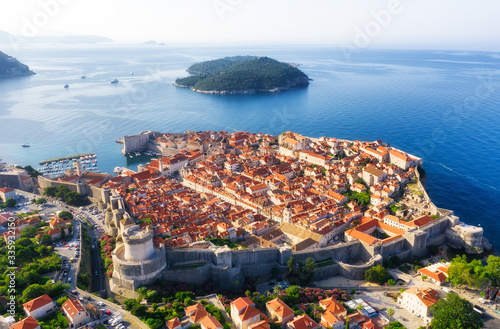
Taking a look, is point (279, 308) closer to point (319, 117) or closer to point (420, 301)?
point (420, 301)

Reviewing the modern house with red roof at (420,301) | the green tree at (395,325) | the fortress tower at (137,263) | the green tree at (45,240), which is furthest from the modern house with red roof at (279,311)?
the green tree at (45,240)

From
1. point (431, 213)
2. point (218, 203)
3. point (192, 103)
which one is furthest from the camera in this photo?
point (192, 103)

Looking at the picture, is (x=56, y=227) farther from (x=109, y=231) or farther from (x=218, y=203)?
(x=218, y=203)

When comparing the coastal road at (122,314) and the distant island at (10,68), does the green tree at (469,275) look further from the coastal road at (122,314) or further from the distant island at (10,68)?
the distant island at (10,68)

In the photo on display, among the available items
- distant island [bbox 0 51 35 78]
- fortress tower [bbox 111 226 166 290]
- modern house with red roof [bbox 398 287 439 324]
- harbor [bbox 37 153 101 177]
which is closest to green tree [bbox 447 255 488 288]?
modern house with red roof [bbox 398 287 439 324]

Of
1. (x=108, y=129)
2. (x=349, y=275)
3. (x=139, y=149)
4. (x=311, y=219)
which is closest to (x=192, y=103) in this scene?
(x=108, y=129)

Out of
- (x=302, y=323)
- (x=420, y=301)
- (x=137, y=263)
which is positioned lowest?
(x=302, y=323)

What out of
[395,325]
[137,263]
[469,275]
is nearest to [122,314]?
[137,263]
